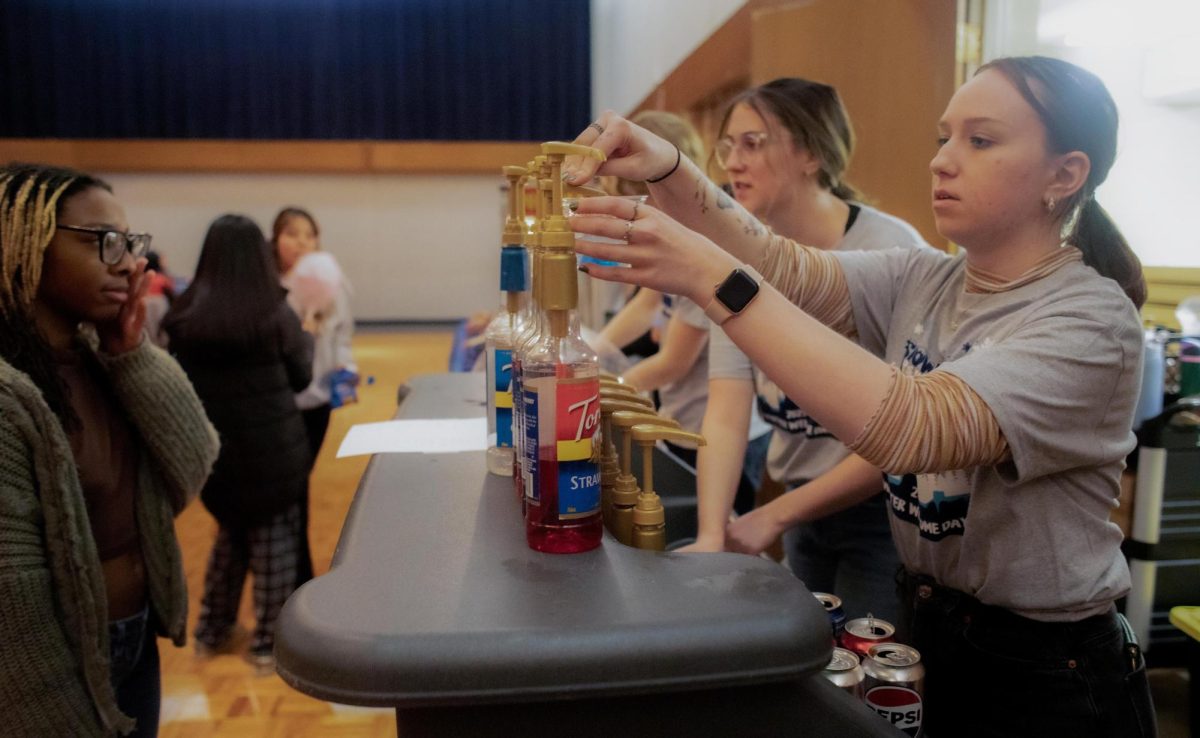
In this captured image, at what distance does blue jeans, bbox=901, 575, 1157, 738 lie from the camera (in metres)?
0.96

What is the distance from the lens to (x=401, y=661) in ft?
2.13

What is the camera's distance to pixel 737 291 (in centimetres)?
86

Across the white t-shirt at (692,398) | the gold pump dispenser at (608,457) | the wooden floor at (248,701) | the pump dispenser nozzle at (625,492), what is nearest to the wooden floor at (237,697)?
the wooden floor at (248,701)

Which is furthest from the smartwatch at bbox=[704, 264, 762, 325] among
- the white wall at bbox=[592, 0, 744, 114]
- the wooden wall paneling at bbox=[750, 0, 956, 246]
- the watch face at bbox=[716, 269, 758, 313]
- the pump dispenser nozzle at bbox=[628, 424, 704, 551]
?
the white wall at bbox=[592, 0, 744, 114]

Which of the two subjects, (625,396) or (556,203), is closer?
(556,203)

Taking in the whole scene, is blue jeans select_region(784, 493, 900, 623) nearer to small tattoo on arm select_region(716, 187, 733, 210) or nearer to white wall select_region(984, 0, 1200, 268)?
small tattoo on arm select_region(716, 187, 733, 210)

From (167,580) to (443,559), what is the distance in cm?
99

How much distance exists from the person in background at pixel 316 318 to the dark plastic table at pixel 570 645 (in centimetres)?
294

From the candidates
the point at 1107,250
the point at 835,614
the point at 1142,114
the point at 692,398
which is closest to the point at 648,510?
the point at 835,614

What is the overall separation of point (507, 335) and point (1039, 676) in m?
0.73

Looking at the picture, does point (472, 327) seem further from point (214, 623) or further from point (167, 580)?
point (167, 580)

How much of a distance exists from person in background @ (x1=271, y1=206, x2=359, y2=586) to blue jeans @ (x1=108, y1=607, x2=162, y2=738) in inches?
78.3

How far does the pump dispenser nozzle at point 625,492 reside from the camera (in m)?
0.88

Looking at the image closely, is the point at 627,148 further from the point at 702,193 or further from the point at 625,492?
the point at 625,492
